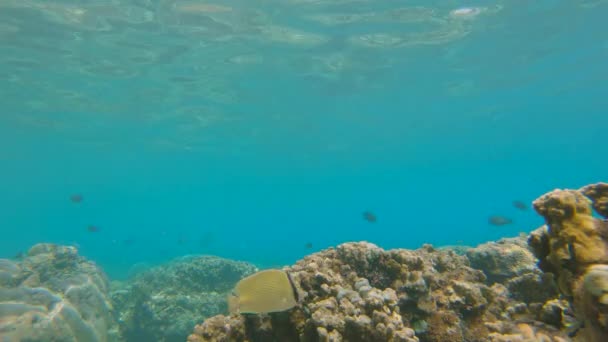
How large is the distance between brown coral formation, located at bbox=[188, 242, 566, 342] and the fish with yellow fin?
37cm

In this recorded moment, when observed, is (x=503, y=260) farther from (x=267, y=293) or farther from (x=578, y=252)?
(x=267, y=293)

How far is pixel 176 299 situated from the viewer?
1029 cm

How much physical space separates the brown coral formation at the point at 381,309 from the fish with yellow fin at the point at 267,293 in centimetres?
37

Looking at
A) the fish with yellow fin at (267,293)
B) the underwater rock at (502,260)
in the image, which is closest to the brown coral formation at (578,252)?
the fish with yellow fin at (267,293)

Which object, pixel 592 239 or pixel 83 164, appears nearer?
pixel 592 239

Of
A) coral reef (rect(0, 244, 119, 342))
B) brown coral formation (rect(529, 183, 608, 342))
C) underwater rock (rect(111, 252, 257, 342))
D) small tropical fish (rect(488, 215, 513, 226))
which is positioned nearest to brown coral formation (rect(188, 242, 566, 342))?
brown coral formation (rect(529, 183, 608, 342))

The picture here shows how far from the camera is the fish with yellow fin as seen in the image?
2462 mm

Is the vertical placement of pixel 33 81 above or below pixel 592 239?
below

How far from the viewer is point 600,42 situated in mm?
24375

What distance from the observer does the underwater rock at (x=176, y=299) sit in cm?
972

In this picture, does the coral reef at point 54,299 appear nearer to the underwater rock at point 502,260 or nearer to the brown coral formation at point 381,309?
the brown coral formation at point 381,309

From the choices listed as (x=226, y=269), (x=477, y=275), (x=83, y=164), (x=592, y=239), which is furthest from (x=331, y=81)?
(x=83, y=164)

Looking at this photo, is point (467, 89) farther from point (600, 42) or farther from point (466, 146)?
point (466, 146)

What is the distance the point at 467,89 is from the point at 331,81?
517 inches
